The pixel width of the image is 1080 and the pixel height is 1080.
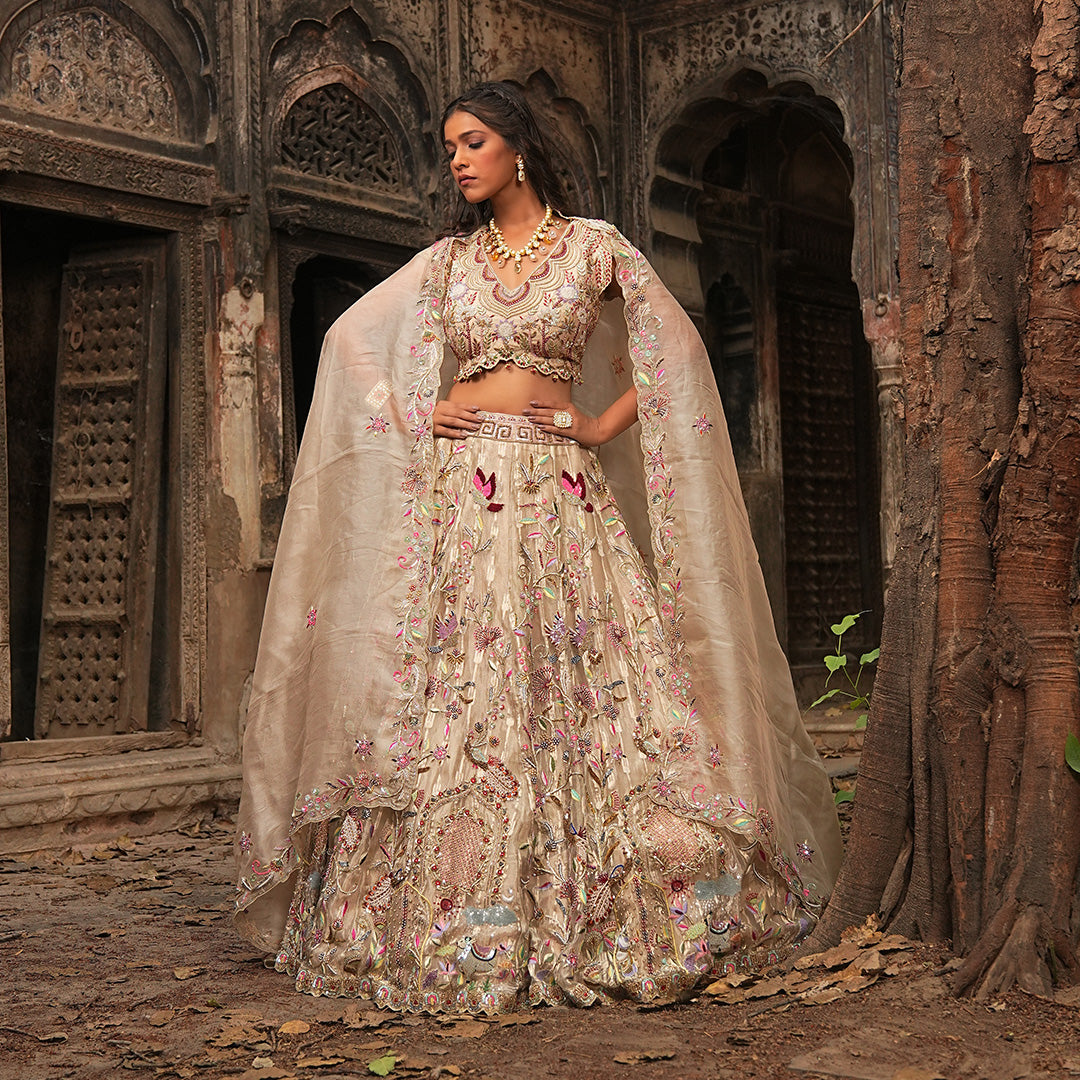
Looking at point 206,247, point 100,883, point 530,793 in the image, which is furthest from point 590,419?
point 206,247

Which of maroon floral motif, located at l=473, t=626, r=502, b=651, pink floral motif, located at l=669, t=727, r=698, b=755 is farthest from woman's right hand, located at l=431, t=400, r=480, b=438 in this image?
pink floral motif, located at l=669, t=727, r=698, b=755

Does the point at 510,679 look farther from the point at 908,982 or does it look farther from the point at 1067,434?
the point at 1067,434

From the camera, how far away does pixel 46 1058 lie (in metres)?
2.63

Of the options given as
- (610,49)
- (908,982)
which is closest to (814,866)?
(908,982)

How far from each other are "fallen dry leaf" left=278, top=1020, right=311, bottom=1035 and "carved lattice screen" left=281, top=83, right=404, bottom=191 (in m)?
4.62

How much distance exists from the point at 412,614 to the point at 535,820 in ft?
1.80

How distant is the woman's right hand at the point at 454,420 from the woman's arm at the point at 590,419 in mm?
123

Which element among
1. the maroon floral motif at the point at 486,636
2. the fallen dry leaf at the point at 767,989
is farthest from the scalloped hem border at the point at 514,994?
the maroon floral motif at the point at 486,636

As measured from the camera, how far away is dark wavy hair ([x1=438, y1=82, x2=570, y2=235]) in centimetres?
329

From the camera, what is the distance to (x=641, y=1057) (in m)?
2.45

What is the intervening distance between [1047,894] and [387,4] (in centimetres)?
558

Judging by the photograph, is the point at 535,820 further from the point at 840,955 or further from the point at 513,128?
the point at 513,128

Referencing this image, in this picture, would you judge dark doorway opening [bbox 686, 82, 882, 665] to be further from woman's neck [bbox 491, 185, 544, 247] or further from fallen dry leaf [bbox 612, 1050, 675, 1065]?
fallen dry leaf [bbox 612, 1050, 675, 1065]

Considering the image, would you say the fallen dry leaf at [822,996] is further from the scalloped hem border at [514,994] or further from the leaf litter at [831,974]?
the scalloped hem border at [514,994]
